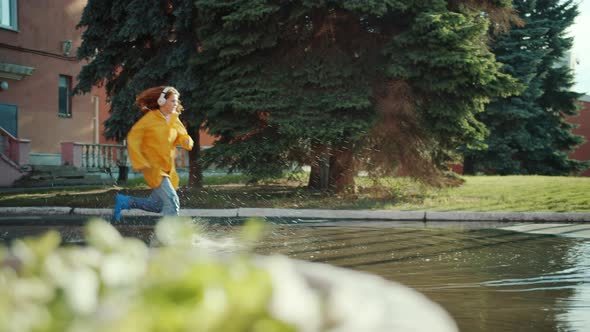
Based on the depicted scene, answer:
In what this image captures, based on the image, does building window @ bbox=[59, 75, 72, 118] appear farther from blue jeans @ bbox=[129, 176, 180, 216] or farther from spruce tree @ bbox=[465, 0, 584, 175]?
blue jeans @ bbox=[129, 176, 180, 216]

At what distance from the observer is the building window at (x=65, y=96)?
24766 millimetres

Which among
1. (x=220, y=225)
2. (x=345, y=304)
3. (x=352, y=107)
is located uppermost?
(x=352, y=107)

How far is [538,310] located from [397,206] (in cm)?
762

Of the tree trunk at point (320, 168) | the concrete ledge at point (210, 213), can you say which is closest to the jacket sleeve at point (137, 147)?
the concrete ledge at point (210, 213)

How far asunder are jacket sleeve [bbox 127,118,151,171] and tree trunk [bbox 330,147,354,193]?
6614mm

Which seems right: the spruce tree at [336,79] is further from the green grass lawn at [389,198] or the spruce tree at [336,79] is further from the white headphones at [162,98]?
the white headphones at [162,98]

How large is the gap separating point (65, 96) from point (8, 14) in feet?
12.9

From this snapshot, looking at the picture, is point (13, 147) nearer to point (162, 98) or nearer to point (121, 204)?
point (121, 204)

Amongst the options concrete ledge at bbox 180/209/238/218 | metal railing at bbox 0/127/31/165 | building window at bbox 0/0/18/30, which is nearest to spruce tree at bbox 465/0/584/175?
metal railing at bbox 0/127/31/165

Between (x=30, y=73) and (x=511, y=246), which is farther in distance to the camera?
(x=30, y=73)

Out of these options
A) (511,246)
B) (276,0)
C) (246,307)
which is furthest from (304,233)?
(246,307)

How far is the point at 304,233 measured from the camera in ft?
26.4

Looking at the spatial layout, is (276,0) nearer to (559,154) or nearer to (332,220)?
(332,220)

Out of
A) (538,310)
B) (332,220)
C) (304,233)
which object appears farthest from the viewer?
(332,220)
